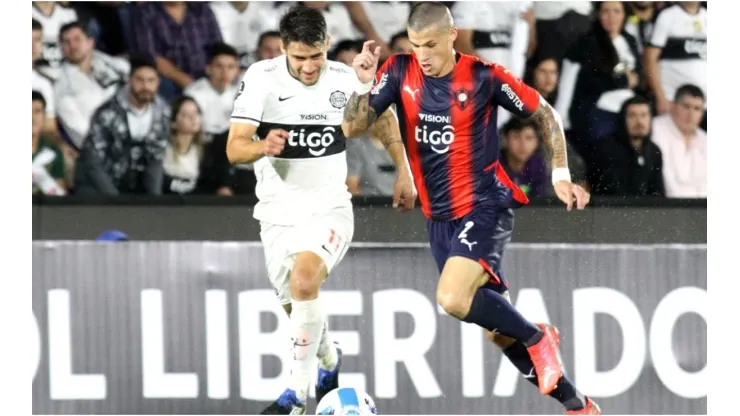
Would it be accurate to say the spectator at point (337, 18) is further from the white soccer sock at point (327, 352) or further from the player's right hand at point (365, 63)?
the white soccer sock at point (327, 352)

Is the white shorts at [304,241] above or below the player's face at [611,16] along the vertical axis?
below

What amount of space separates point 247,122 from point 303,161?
35 centimetres

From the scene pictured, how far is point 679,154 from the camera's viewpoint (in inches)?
252

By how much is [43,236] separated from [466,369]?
2.32 meters

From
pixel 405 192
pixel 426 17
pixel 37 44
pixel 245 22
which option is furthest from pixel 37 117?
pixel 426 17

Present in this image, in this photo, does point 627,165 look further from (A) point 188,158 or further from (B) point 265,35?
(A) point 188,158

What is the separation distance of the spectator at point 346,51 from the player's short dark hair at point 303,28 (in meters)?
0.24

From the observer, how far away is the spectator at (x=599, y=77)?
20.9 ft

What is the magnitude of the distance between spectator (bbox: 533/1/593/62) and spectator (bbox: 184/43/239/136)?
1.58 metres

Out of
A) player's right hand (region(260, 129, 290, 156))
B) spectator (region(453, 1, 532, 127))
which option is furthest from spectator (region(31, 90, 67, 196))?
spectator (region(453, 1, 532, 127))

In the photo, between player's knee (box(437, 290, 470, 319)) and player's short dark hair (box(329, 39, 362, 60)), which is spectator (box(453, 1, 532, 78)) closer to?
player's short dark hair (box(329, 39, 362, 60))

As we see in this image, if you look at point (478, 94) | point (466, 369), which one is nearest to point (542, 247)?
point (466, 369)

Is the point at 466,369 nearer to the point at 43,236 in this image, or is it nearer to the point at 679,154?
the point at 679,154

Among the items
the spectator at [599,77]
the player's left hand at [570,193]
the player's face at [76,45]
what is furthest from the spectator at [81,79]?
the player's left hand at [570,193]
